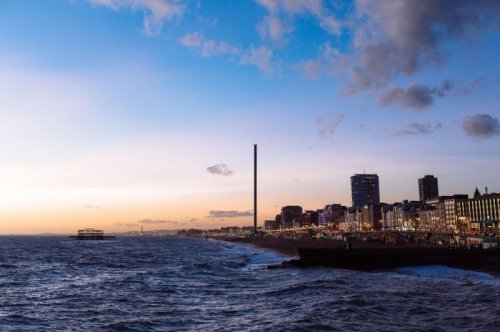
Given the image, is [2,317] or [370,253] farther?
[370,253]

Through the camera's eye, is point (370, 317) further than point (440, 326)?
Yes

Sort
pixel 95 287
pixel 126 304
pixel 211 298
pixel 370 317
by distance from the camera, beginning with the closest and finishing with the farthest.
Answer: pixel 370 317, pixel 126 304, pixel 211 298, pixel 95 287

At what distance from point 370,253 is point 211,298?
47522mm

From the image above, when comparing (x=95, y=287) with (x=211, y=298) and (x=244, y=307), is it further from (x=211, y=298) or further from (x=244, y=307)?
(x=244, y=307)

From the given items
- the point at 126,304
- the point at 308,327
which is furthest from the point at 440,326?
the point at 126,304

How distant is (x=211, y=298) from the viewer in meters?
43.2

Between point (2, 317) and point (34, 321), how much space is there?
3.08 m

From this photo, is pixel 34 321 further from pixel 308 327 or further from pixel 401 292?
pixel 401 292

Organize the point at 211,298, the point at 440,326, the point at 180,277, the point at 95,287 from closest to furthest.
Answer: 1. the point at 440,326
2. the point at 211,298
3. the point at 95,287
4. the point at 180,277

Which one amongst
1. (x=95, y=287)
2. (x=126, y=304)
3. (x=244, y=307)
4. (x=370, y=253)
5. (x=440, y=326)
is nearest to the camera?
(x=440, y=326)

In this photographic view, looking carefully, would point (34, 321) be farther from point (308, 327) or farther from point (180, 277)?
point (180, 277)

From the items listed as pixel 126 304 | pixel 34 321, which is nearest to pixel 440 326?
pixel 126 304

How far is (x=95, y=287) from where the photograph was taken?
53281mm

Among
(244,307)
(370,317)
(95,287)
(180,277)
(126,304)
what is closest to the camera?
(370,317)
